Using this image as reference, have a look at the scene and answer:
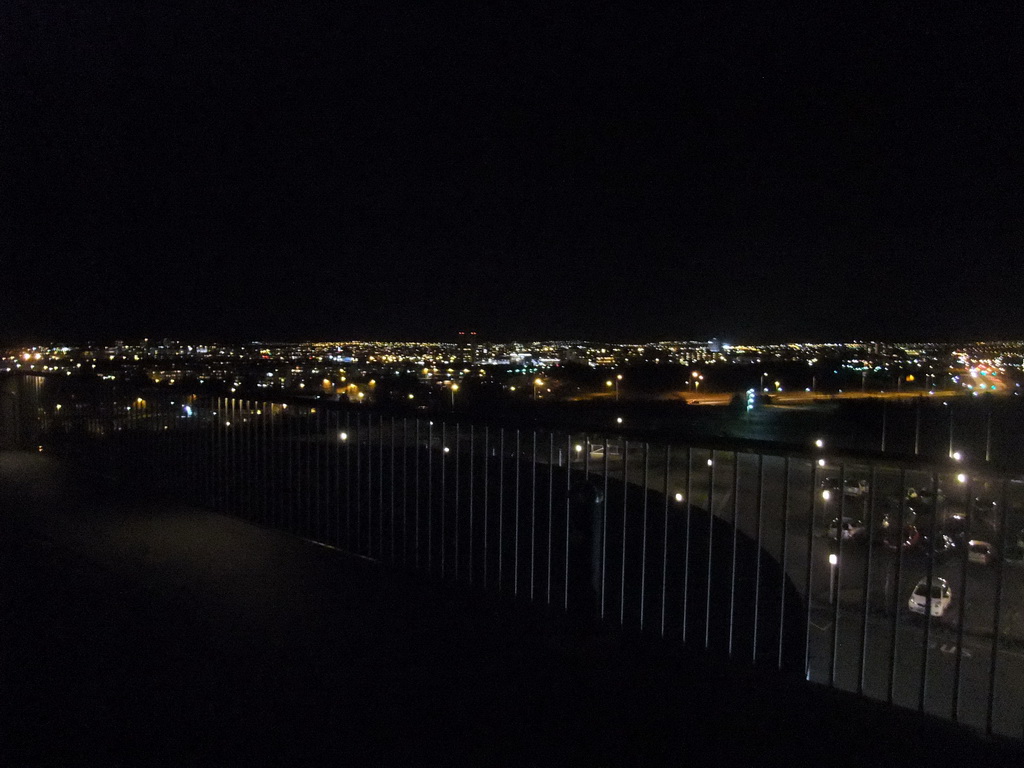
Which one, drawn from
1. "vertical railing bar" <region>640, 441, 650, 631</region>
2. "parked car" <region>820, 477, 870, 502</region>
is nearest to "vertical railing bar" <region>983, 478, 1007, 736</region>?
"parked car" <region>820, 477, 870, 502</region>

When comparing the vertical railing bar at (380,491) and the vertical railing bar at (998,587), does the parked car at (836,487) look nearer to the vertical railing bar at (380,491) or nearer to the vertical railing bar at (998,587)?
the vertical railing bar at (998,587)

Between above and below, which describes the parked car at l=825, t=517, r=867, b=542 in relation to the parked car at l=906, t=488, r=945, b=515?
below

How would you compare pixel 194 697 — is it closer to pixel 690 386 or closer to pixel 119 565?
pixel 119 565

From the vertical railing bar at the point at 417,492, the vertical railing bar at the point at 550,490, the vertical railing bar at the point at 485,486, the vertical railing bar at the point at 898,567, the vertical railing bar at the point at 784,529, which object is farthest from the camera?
the vertical railing bar at the point at 417,492

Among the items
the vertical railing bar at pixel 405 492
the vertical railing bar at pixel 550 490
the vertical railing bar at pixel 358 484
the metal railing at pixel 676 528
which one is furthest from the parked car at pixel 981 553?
the vertical railing bar at pixel 358 484

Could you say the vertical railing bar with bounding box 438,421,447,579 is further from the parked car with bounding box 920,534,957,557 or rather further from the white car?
the parked car with bounding box 920,534,957,557

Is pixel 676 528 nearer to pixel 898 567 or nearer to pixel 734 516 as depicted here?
pixel 734 516
